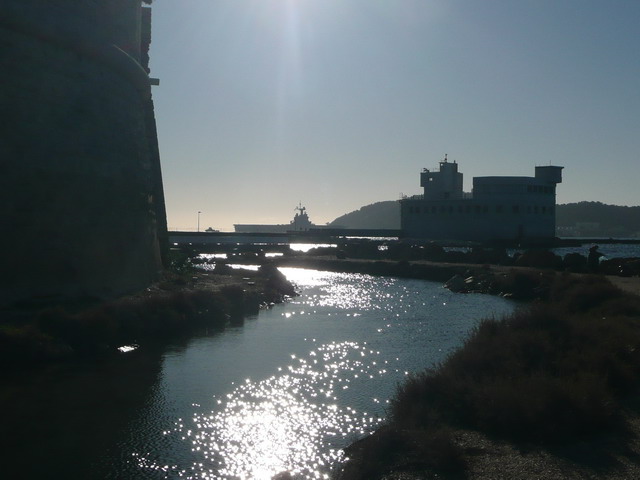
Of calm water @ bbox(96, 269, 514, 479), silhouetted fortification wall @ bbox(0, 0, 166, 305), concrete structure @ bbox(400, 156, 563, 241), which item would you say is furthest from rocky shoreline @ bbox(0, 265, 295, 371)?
concrete structure @ bbox(400, 156, 563, 241)

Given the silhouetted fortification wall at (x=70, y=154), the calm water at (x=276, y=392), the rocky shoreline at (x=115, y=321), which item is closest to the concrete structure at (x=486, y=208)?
the calm water at (x=276, y=392)

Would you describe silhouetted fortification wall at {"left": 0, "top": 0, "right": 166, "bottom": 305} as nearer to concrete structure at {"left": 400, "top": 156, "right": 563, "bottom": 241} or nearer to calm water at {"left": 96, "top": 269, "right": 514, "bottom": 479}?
calm water at {"left": 96, "top": 269, "right": 514, "bottom": 479}

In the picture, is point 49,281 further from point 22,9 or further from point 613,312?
point 613,312

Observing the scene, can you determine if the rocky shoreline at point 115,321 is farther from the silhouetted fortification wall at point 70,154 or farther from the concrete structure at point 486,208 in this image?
the concrete structure at point 486,208

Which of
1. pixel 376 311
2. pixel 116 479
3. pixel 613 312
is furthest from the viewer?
pixel 376 311

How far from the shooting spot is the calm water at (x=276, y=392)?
9594 mm

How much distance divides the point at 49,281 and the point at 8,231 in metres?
1.64

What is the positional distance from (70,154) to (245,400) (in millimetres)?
8944

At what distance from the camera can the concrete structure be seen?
82.7 m

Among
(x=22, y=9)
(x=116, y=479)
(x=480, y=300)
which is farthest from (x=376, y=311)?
(x=116, y=479)

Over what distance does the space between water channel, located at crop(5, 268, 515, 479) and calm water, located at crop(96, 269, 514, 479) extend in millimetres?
24

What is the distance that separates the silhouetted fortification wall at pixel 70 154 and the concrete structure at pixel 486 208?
66.7 m

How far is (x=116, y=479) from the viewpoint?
28.9 feet

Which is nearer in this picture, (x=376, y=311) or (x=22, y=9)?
(x=22, y=9)
